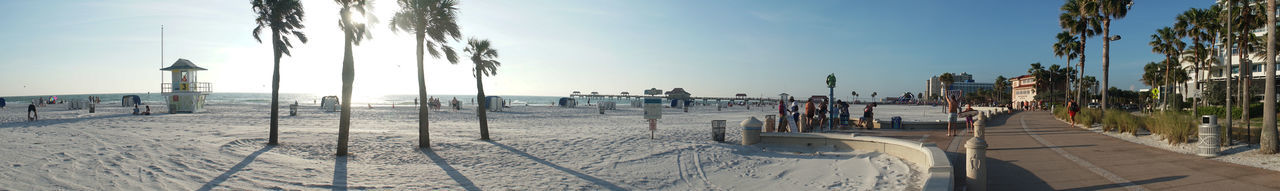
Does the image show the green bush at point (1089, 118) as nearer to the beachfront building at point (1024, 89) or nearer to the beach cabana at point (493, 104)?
the beach cabana at point (493, 104)

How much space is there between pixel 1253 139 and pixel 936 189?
8.80m

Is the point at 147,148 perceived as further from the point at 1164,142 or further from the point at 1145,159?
the point at 1164,142

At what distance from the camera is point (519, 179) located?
7797mm

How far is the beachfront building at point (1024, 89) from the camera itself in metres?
65.0

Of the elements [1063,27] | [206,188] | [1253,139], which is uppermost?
[1063,27]

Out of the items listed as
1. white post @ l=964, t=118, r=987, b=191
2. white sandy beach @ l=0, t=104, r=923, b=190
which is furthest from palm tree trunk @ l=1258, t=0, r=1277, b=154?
white post @ l=964, t=118, r=987, b=191

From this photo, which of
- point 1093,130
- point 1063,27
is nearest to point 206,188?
point 1093,130

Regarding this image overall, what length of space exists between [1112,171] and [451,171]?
8.74 m

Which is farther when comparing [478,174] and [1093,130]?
[1093,130]

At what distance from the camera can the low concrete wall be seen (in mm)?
5324

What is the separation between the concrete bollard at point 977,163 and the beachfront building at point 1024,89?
68.7m

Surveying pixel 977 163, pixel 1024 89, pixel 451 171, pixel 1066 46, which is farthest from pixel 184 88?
pixel 1024 89

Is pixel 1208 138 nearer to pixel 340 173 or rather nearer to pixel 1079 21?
pixel 340 173

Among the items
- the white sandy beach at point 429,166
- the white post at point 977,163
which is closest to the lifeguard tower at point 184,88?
the white sandy beach at point 429,166
